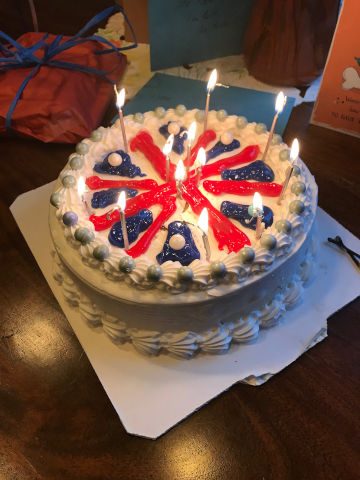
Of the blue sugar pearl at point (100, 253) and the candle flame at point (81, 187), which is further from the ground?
the candle flame at point (81, 187)

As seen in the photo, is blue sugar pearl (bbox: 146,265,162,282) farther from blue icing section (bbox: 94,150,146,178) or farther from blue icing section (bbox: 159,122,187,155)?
blue icing section (bbox: 159,122,187,155)

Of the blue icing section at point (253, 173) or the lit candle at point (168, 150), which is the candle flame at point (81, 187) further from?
the blue icing section at point (253, 173)

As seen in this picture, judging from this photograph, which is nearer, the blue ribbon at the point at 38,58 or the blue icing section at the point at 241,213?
the blue icing section at the point at 241,213

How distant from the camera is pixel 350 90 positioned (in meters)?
2.04

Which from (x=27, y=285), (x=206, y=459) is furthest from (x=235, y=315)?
(x=27, y=285)

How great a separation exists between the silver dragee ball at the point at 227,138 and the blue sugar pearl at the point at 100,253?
0.67 meters

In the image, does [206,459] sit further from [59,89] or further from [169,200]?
[59,89]

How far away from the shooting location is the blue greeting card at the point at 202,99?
223 cm

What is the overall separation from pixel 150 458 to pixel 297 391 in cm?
47

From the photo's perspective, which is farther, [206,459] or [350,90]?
[350,90]

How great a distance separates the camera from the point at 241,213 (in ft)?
4.72

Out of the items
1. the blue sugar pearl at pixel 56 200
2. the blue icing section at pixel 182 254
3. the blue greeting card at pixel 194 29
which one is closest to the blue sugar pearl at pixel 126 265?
the blue icing section at pixel 182 254

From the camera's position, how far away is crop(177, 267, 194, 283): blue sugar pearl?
3.92 feet

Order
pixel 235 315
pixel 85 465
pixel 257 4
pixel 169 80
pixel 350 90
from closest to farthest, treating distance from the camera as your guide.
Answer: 1. pixel 85 465
2. pixel 235 315
3. pixel 350 90
4. pixel 257 4
5. pixel 169 80
